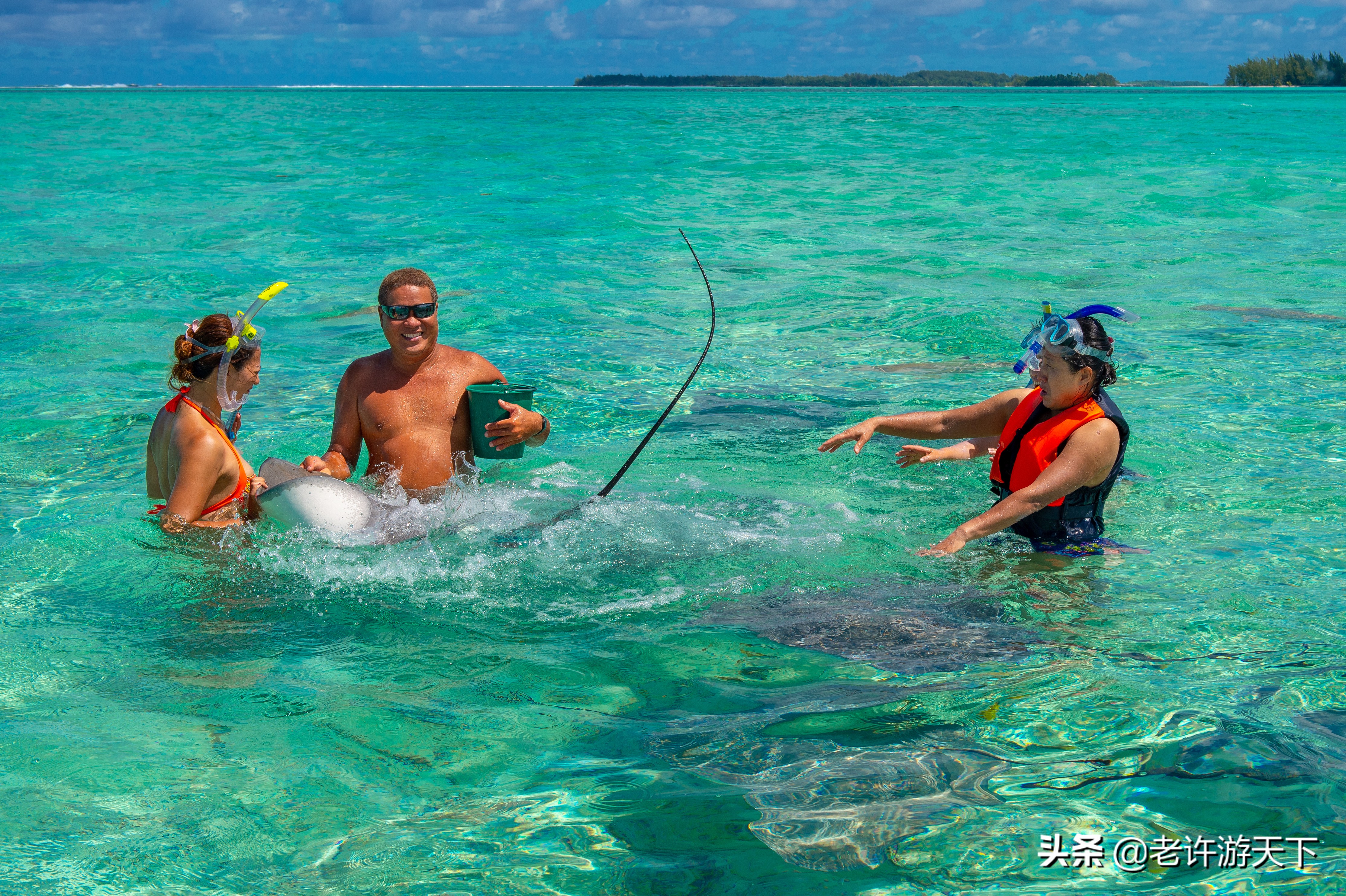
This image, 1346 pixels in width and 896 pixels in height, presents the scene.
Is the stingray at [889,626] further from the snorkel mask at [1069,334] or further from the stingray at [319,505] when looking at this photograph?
the stingray at [319,505]

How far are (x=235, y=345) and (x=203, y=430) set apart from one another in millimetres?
402

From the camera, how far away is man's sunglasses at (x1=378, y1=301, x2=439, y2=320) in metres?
4.88

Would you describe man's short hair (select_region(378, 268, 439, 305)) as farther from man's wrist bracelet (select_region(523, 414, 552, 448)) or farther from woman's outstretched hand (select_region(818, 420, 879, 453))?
woman's outstretched hand (select_region(818, 420, 879, 453))

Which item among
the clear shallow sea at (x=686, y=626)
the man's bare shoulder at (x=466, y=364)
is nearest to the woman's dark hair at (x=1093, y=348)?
the clear shallow sea at (x=686, y=626)

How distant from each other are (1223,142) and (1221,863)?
36.2 metres

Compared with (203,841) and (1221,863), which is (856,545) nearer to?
(1221,863)

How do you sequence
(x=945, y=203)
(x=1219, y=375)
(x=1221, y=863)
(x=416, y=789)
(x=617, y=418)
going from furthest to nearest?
(x=945, y=203) < (x=1219, y=375) < (x=617, y=418) < (x=416, y=789) < (x=1221, y=863)

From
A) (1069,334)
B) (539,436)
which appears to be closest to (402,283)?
(539,436)

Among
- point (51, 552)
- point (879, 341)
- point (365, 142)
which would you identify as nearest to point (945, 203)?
point (879, 341)

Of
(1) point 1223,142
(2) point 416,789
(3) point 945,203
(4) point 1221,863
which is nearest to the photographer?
(4) point 1221,863

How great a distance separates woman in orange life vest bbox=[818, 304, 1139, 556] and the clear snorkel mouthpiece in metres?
3.12

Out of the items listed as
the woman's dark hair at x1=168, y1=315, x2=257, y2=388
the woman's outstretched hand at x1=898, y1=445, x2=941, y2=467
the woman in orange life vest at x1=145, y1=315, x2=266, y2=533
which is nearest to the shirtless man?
the woman in orange life vest at x1=145, y1=315, x2=266, y2=533

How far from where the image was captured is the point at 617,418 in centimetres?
752

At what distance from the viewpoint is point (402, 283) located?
15.9 ft
